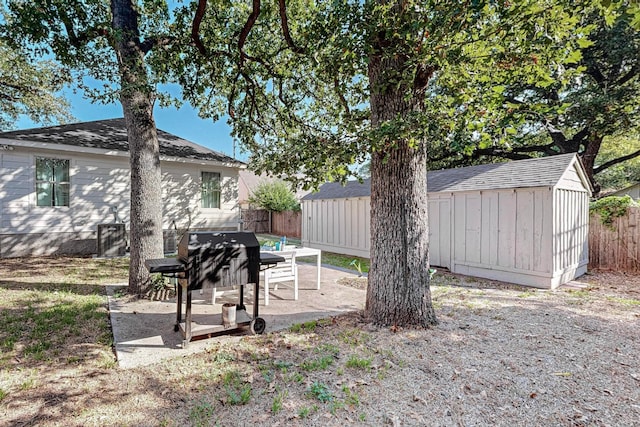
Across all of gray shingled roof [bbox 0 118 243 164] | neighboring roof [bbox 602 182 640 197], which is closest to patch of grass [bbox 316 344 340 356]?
gray shingled roof [bbox 0 118 243 164]

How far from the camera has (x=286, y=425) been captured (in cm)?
227

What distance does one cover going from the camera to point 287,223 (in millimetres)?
19031

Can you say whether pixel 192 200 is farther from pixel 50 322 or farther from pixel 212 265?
pixel 212 265

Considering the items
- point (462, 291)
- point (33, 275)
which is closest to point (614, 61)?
point (462, 291)

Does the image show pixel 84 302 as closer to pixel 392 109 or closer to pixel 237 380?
pixel 237 380

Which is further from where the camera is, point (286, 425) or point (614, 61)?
point (614, 61)

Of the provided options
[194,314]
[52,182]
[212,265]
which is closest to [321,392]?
[212,265]

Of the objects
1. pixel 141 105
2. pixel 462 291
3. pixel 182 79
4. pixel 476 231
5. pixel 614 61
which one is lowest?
pixel 462 291

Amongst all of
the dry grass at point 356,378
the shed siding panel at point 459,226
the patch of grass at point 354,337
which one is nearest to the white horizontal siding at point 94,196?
the dry grass at point 356,378

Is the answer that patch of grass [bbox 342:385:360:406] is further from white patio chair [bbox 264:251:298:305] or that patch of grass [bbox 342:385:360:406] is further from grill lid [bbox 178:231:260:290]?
white patio chair [bbox 264:251:298:305]

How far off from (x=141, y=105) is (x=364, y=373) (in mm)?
5684

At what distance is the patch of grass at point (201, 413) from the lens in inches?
89.9

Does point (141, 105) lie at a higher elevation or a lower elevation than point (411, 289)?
higher

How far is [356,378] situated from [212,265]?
6.40 feet
